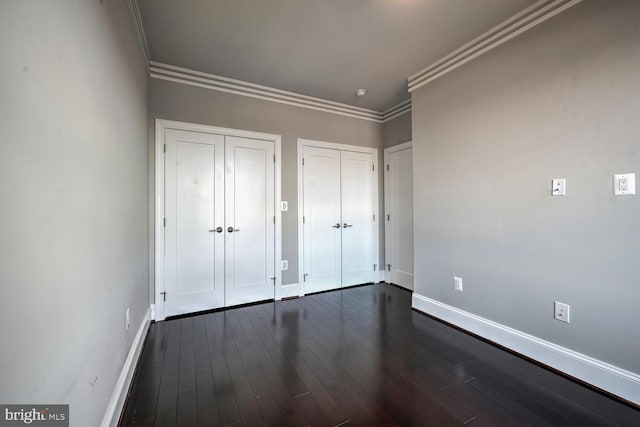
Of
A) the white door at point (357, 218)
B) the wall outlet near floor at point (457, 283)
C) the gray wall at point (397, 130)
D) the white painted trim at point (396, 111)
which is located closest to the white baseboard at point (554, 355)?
the wall outlet near floor at point (457, 283)

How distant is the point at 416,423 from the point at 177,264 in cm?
261

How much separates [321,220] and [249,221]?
1.02 m

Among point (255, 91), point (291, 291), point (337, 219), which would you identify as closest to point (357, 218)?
point (337, 219)

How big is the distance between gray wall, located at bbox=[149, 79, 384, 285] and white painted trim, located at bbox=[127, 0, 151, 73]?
29 centimetres

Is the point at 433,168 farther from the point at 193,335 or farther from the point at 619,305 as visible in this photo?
the point at 193,335

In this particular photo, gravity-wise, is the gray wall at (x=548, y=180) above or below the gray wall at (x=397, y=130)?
below

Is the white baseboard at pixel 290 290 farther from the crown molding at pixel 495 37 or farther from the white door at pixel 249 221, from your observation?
the crown molding at pixel 495 37

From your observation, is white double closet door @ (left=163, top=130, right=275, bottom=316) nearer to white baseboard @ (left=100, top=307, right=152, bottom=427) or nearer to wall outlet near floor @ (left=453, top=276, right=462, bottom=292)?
white baseboard @ (left=100, top=307, right=152, bottom=427)

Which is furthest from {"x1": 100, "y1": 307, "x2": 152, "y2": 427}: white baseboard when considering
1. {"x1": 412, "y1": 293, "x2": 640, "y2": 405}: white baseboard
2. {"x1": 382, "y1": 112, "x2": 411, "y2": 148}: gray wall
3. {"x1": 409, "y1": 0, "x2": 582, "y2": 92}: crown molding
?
{"x1": 382, "y1": 112, "x2": 411, "y2": 148}: gray wall

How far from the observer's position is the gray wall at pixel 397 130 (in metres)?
3.82

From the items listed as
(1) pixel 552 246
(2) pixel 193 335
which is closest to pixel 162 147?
(2) pixel 193 335

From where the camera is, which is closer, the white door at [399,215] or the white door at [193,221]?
the white door at [193,221]

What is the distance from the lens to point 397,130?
4000 millimetres

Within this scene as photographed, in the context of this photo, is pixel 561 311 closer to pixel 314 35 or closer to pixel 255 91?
pixel 314 35
